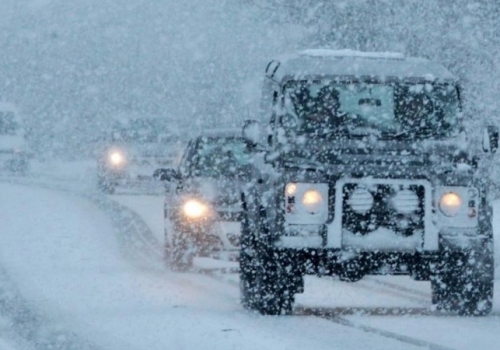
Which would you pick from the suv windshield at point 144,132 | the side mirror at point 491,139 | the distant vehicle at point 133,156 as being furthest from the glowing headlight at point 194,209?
the suv windshield at point 144,132

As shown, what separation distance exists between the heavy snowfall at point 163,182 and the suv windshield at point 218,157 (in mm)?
123

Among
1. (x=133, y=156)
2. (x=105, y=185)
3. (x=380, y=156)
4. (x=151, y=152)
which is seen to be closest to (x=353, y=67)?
(x=380, y=156)

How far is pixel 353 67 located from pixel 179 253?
368cm

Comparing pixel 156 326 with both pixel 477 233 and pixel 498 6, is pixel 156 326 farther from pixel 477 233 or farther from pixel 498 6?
pixel 498 6

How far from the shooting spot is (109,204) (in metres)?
26.4

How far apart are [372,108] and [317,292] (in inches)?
93.9

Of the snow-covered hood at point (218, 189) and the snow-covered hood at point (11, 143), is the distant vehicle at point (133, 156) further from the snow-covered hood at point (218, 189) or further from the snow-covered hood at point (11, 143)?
the snow-covered hood at point (218, 189)

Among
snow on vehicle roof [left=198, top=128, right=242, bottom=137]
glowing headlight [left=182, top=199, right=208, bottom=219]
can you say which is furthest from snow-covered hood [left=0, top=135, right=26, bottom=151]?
glowing headlight [left=182, top=199, right=208, bottom=219]

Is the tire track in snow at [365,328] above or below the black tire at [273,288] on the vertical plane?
below

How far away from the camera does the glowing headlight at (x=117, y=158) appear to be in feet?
95.5

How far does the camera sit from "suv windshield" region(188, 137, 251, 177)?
641 inches

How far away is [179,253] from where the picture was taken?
15.8 meters

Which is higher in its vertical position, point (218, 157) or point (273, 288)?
point (218, 157)

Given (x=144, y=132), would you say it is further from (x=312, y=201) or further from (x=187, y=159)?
(x=312, y=201)
